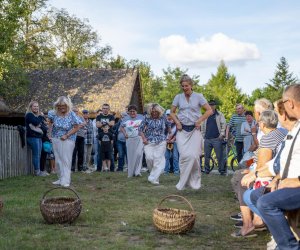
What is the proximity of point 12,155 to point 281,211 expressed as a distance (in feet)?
35.6

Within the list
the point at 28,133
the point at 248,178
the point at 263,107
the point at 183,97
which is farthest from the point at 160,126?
the point at 248,178

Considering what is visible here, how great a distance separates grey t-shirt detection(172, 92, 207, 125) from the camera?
9812 millimetres

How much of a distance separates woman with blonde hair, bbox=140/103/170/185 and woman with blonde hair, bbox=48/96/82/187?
1976mm

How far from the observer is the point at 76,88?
112ft

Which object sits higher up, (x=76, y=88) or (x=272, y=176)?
(x=76, y=88)

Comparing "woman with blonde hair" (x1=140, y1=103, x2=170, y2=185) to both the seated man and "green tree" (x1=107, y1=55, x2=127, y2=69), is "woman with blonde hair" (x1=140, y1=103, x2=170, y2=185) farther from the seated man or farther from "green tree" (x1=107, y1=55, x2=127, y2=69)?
"green tree" (x1=107, y1=55, x2=127, y2=69)

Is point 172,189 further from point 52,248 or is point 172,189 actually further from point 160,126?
point 52,248

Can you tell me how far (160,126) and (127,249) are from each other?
691 cm

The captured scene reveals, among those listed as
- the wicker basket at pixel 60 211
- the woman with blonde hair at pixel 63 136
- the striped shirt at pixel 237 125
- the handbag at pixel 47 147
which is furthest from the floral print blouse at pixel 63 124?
the striped shirt at pixel 237 125

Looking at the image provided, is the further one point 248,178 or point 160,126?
point 160,126

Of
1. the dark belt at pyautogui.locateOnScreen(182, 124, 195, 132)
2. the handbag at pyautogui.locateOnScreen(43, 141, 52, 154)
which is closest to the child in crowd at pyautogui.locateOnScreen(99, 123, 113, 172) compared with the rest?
the handbag at pyautogui.locateOnScreen(43, 141, 52, 154)

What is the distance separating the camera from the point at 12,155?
45.0ft

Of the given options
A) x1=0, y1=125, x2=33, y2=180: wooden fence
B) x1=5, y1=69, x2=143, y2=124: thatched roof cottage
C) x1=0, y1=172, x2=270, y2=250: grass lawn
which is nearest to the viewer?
x1=0, y1=172, x2=270, y2=250: grass lawn

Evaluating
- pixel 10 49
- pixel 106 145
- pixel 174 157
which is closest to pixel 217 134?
pixel 174 157
